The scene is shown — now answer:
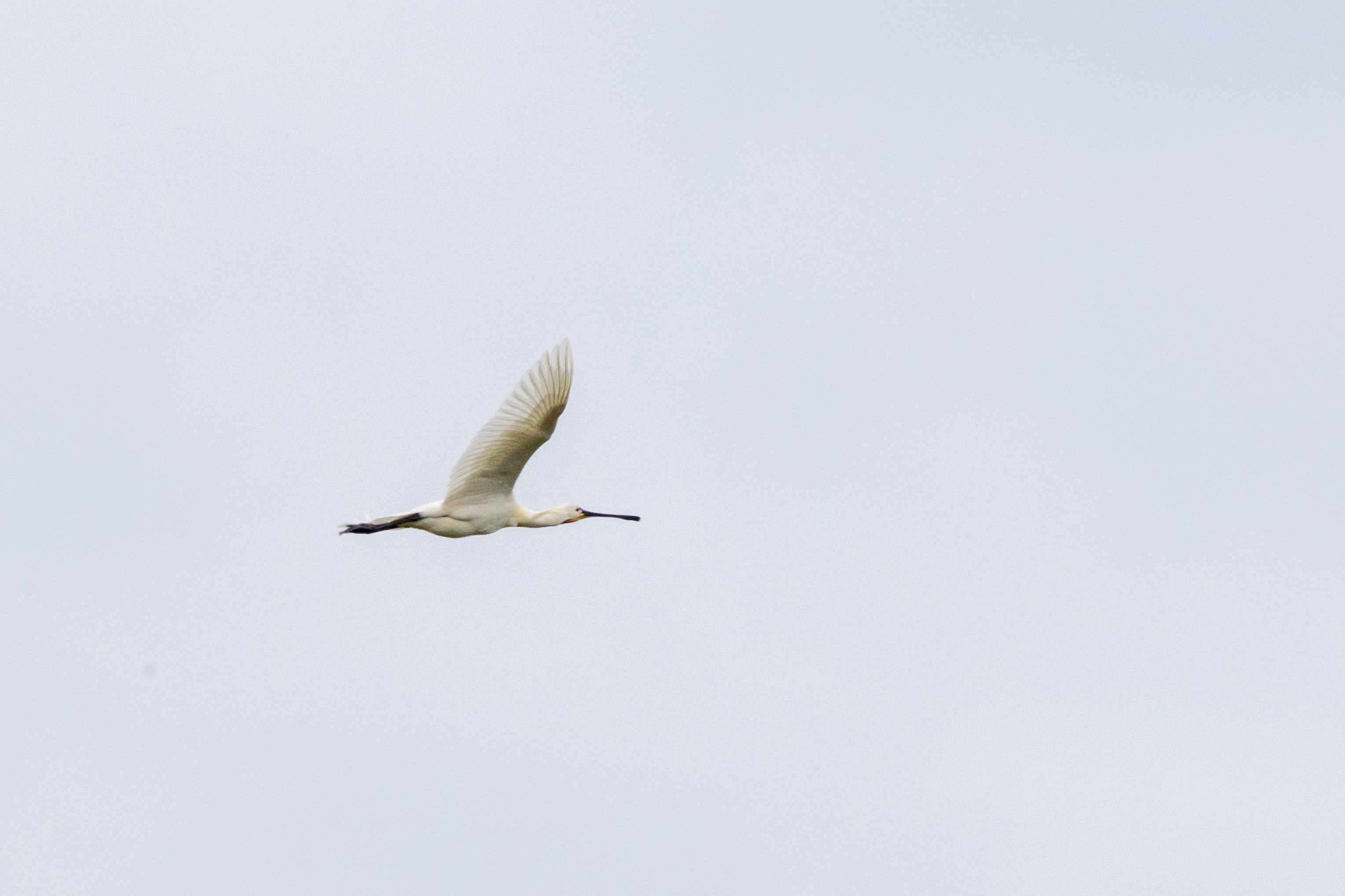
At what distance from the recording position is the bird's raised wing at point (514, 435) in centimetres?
2658

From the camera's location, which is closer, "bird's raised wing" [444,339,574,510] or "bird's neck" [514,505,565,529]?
"bird's raised wing" [444,339,574,510]

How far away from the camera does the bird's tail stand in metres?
27.8

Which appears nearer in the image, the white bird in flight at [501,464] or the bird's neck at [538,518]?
the white bird in flight at [501,464]

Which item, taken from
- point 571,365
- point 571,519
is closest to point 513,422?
point 571,365

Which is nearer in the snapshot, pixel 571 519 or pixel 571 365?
pixel 571 365

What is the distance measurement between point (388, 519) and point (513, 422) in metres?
2.12

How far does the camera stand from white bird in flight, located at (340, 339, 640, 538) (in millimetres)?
26594

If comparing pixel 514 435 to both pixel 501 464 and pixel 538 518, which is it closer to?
pixel 501 464

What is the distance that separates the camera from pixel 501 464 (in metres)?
27.6

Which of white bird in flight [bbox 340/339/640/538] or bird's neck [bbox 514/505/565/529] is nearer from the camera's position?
white bird in flight [bbox 340/339/640/538]

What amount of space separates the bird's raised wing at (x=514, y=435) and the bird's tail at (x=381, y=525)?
463 mm

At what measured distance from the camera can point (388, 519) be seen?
2794cm

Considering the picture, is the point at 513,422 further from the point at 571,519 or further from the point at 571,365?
the point at 571,519

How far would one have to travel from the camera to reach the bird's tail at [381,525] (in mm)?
27750
